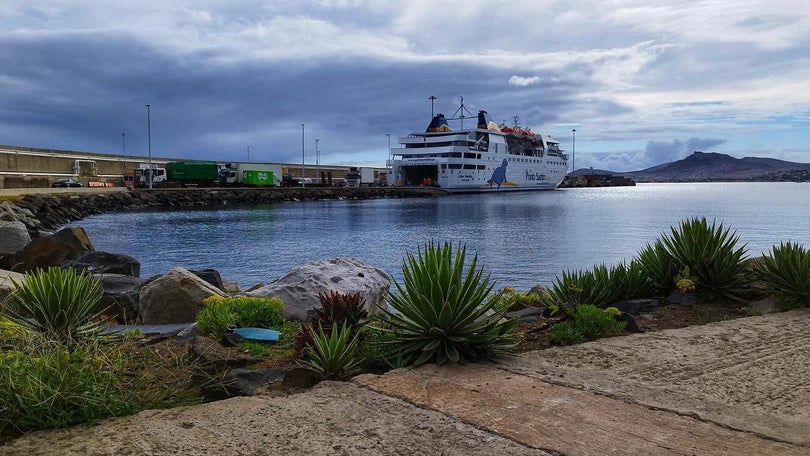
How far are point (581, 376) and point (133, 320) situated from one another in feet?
23.4

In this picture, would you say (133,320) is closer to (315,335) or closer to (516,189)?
(315,335)

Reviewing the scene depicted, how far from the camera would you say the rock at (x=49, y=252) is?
16.1 m

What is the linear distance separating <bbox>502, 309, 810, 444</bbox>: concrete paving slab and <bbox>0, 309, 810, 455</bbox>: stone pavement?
0.02 meters

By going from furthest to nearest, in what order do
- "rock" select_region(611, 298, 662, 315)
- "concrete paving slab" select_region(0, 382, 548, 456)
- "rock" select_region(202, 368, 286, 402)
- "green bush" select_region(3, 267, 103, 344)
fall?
1. "rock" select_region(611, 298, 662, 315)
2. "green bush" select_region(3, 267, 103, 344)
3. "rock" select_region(202, 368, 286, 402)
4. "concrete paving slab" select_region(0, 382, 548, 456)

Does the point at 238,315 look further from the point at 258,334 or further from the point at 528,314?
the point at 528,314

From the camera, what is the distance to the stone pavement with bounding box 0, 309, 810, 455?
3.63 metres

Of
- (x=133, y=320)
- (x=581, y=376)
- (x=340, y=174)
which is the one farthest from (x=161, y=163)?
(x=581, y=376)

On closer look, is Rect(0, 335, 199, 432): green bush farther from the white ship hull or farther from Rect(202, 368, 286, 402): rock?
the white ship hull

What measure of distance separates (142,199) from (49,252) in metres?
51.7

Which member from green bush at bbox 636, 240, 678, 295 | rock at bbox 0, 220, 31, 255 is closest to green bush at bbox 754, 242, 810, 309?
green bush at bbox 636, 240, 678, 295

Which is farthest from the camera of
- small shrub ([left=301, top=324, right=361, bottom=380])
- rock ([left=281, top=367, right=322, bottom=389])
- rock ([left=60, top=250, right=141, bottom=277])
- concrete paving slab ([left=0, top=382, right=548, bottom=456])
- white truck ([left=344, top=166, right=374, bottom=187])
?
white truck ([left=344, top=166, right=374, bottom=187])

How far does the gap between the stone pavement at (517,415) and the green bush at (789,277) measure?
254 cm

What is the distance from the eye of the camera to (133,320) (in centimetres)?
953

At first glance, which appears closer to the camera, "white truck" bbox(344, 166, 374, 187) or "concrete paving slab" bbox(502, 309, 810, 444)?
"concrete paving slab" bbox(502, 309, 810, 444)
